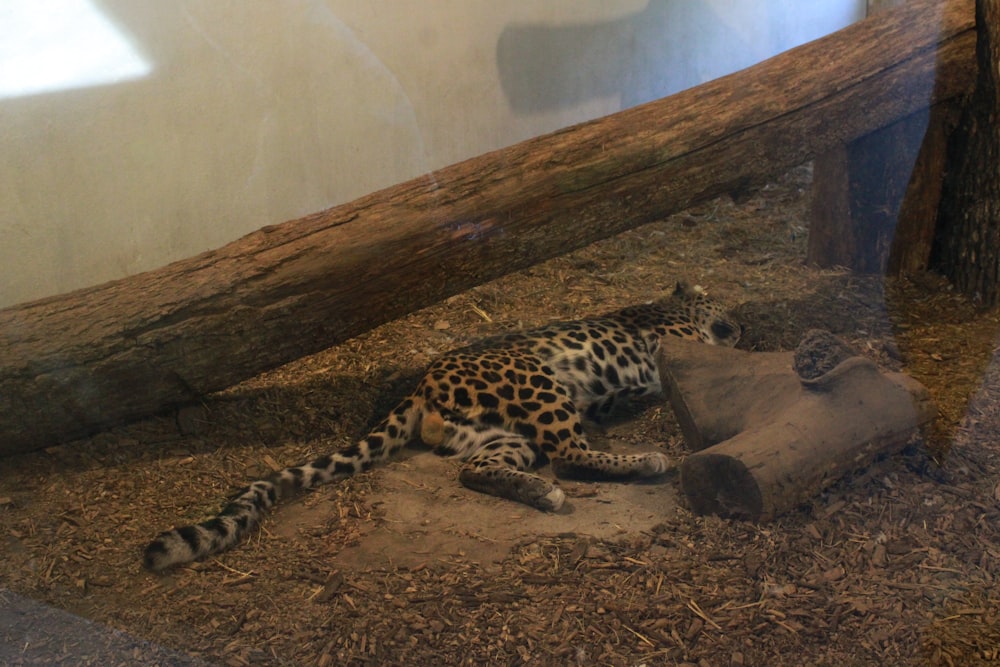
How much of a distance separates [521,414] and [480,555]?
117 centimetres

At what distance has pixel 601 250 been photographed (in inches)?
246

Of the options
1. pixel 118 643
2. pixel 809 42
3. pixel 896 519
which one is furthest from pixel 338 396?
pixel 809 42

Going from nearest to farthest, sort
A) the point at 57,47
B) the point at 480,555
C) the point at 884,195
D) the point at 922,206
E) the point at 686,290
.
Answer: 1. the point at 480,555
2. the point at 57,47
3. the point at 922,206
4. the point at 884,195
5. the point at 686,290

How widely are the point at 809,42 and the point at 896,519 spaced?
2.93 metres

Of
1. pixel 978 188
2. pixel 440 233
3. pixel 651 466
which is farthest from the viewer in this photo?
pixel 978 188

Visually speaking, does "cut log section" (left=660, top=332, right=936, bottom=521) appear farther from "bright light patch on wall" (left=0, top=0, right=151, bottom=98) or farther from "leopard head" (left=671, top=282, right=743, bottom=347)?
"bright light patch on wall" (left=0, top=0, right=151, bottom=98)

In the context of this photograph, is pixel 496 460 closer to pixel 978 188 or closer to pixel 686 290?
pixel 686 290

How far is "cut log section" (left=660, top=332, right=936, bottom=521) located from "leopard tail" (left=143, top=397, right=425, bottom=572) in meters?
1.39

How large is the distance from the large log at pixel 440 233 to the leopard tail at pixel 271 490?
1.69 feet

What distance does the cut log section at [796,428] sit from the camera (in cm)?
315

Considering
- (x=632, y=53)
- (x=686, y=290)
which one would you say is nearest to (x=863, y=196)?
(x=686, y=290)

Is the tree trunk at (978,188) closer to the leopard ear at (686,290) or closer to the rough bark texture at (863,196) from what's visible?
the rough bark texture at (863,196)

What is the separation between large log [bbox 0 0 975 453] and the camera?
381cm

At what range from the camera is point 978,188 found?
201 inches
